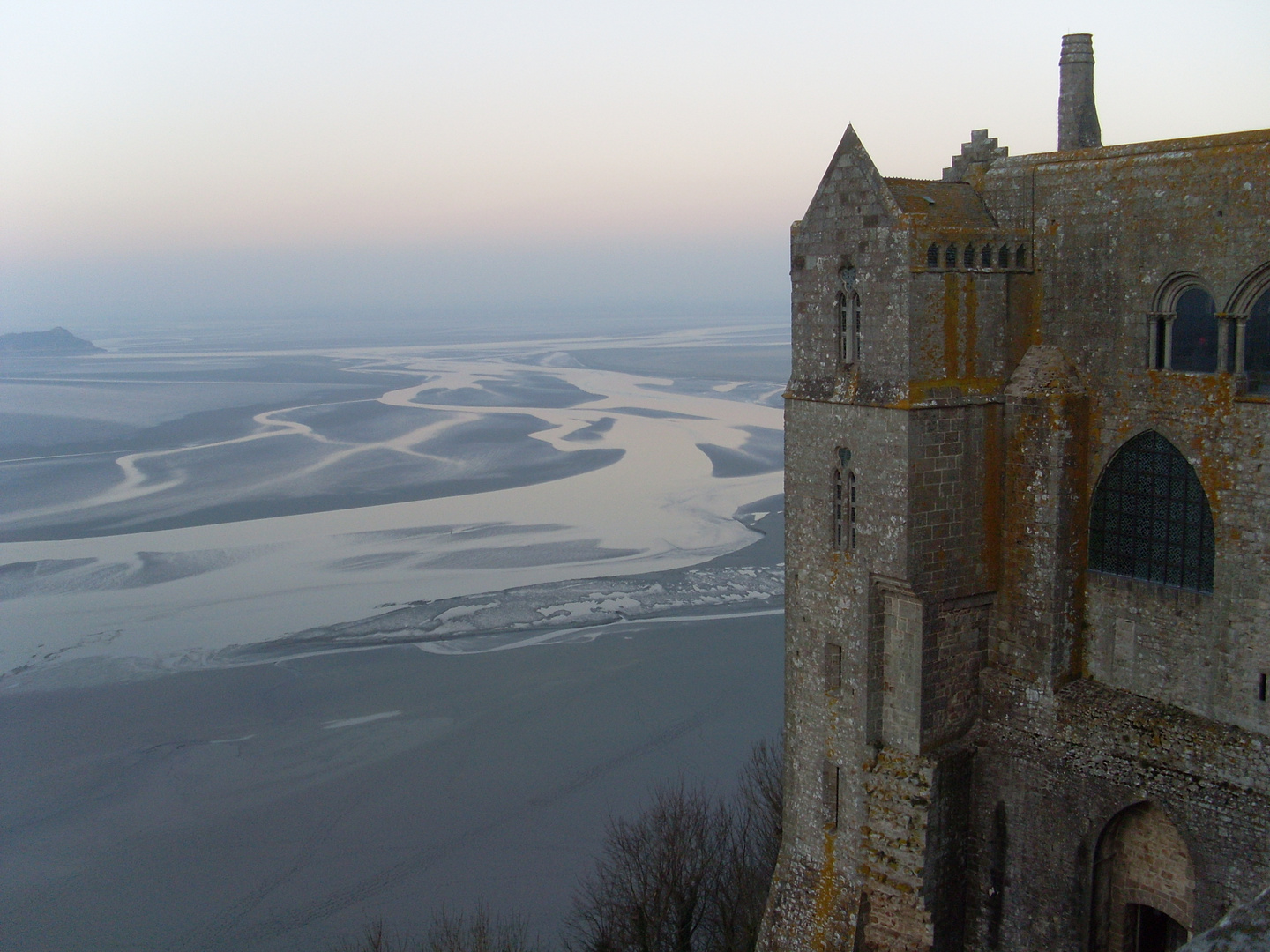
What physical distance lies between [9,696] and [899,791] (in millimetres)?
24418

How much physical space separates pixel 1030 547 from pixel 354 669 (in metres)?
20.8

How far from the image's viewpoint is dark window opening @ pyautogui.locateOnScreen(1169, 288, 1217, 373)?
40.9 ft

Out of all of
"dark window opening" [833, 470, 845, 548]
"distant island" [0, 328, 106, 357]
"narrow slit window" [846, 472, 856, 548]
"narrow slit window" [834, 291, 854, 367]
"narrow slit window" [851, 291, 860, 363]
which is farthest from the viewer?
"distant island" [0, 328, 106, 357]

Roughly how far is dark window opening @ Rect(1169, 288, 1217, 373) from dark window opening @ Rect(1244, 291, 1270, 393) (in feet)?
1.13

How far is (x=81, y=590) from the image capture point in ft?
120

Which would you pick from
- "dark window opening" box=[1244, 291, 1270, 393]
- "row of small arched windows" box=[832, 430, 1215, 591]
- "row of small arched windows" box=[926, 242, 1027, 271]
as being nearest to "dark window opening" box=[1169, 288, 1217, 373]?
"dark window opening" box=[1244, 291, 1270, 393]

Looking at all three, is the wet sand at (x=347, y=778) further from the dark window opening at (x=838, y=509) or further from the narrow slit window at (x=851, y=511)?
the narrow slit window at (x=851, y=511)

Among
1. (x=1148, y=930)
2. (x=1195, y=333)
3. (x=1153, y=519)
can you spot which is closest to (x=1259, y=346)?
(x=1195, y=333)

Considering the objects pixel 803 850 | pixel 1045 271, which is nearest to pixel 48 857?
pixel 803 850

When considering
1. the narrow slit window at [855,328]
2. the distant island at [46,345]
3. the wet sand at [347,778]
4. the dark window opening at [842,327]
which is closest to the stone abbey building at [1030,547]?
the dark window opening at [842,327]

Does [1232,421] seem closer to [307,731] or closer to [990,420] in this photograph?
[990,420]

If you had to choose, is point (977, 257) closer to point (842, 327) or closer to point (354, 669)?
point (842, 327)

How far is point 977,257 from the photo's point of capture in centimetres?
1372

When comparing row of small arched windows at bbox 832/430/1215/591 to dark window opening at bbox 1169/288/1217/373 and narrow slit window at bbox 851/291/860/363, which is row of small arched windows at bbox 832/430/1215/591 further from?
narrow slit window at bbox 851/291/860/363
